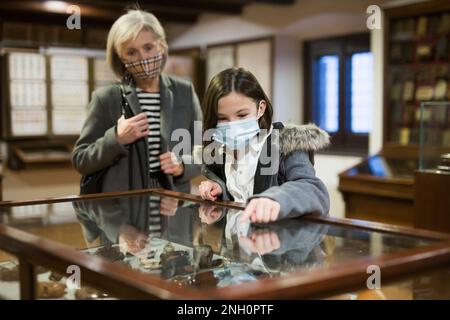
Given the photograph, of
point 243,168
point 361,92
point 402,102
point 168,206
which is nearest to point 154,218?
point 168,206

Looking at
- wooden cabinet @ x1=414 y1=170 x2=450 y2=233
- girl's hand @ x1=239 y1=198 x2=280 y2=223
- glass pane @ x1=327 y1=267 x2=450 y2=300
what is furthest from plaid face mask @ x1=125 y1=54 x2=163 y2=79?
wooden cabinet @ x1=414 y1=170 x2=450 y2=233

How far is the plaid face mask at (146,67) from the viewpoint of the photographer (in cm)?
198

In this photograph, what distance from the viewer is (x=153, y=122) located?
208cm

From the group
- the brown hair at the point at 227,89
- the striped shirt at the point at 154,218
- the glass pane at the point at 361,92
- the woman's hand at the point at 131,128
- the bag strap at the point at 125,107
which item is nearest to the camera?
the striped shirt at the point at 154,218

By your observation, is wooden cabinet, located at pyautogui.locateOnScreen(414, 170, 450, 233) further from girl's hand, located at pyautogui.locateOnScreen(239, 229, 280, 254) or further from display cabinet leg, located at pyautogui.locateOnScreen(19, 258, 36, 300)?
display cabinet leg, located at pyautogui.locateOnScreen(19, 258, 36, 300)

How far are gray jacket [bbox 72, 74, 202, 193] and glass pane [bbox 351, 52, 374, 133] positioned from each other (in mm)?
4368

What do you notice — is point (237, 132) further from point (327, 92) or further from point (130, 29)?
point (327, 92)

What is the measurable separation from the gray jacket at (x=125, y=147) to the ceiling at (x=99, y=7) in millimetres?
4384

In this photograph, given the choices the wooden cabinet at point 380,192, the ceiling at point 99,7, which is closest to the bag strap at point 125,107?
the wooden cabinet at point 380,192

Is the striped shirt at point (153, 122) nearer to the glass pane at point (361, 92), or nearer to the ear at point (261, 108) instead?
the ear at point (261, 108)

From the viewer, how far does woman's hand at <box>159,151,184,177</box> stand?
6.53 ft

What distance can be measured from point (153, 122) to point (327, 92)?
4.85m

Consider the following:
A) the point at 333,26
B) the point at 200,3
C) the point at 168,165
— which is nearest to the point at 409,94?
the point at 333,26

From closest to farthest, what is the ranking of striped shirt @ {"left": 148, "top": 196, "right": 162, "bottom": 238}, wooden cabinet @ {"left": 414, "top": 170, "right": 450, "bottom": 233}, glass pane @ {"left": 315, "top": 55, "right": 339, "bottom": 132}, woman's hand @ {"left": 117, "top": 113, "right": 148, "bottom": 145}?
striped shirt @ {"left": 148, "top": 196, "right": 162, "bottom": 238}
woman's hand @ {"left": 117, "top": 113, "right": 148, "bottom": 145}
wooden cabinet @ {"left": 414, "top": 170, "right": 450, "bottom": 233}
glass pane @ {"left": 315, "top": 55, "right": 339, "bottom": 132}
